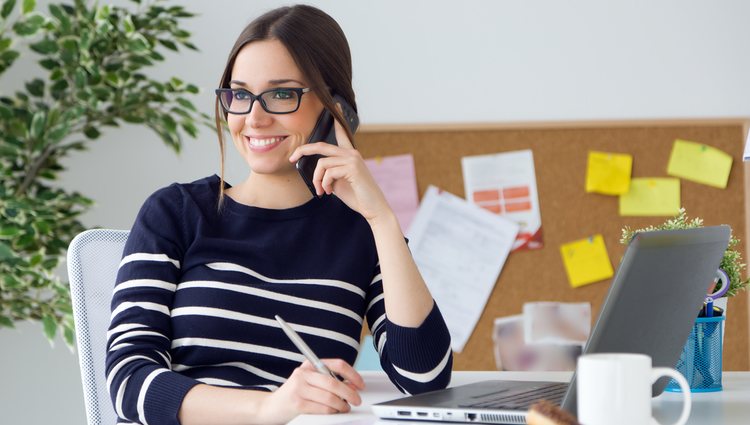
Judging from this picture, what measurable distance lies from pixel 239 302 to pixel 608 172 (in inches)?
57.1

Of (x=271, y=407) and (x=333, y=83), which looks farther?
(x=333, y=83)

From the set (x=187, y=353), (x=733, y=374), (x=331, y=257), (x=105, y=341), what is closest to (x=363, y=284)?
(x=331, y=257)

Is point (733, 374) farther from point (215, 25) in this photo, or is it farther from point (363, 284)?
point (215, 25)

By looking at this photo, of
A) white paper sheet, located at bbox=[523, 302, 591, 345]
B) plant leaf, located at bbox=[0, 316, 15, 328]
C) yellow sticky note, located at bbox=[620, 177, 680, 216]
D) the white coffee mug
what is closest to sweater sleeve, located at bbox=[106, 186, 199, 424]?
the white coffee mug

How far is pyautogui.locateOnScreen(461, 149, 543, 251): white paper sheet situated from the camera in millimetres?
2463

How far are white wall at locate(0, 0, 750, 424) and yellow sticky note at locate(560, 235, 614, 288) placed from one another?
13.8 inches

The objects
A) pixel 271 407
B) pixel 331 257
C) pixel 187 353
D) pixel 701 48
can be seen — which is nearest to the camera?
pixel 271 407

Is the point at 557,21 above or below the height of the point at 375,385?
above

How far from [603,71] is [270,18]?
4.43ft

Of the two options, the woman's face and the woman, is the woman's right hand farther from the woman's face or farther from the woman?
the woman's face

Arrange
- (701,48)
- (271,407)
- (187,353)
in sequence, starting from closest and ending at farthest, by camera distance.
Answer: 1. (271,407)
2. (187,353)
3. (701,48)

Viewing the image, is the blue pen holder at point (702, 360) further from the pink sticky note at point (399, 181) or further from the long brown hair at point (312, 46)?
the pink sticky note at point (399, 181)

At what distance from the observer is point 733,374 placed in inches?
53.9

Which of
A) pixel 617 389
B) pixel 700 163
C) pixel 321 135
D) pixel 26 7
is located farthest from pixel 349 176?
pixel 700 163
